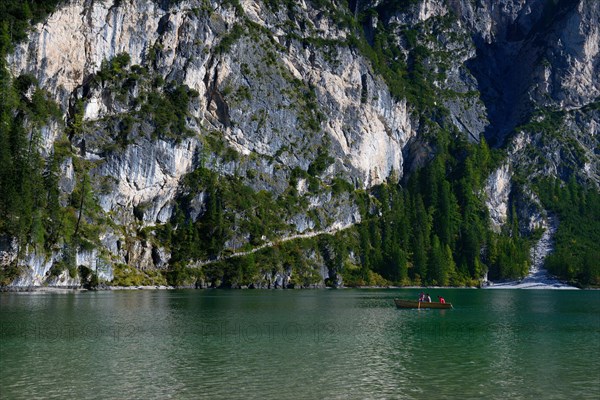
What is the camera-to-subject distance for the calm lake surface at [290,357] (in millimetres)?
31500

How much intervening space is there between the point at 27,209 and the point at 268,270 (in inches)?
2974

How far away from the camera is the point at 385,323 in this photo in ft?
214

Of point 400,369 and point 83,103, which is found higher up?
point 83,103

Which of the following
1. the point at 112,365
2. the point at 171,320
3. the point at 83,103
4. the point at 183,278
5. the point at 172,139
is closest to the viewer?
the point at 112,365

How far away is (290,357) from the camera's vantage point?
1597 inches

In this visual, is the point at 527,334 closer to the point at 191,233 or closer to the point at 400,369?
the point at 400,369

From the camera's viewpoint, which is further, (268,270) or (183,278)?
(268,270)

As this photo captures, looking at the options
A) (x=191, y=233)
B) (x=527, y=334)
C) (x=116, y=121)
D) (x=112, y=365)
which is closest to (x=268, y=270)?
(x=191, y=233)

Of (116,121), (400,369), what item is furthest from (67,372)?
(116,121)

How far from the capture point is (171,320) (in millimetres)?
64750

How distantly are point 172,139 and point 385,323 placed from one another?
133618 millimetres

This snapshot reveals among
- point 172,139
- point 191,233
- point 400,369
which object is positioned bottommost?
point 400,369

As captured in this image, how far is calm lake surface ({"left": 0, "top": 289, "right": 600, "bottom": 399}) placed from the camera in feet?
103

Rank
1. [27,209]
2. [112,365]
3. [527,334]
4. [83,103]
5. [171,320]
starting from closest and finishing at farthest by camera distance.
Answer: [112,365] < [527,334] < [171,320] < [27,209] < [83,103]
